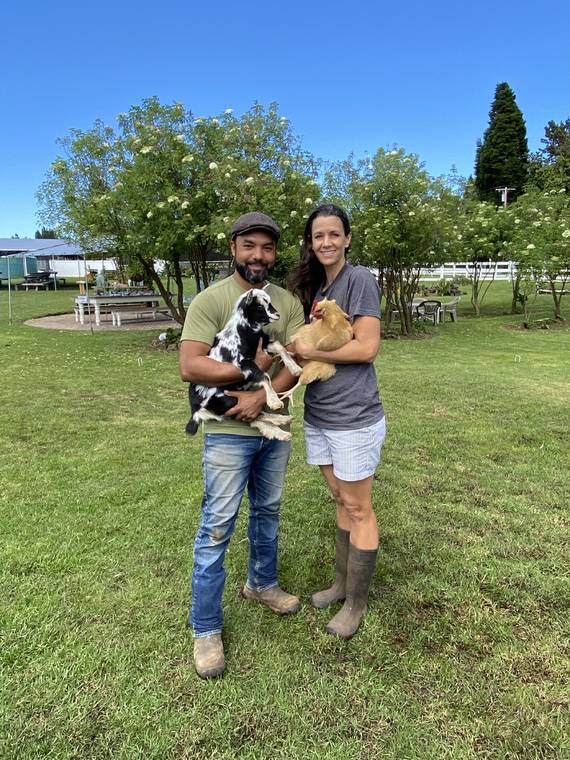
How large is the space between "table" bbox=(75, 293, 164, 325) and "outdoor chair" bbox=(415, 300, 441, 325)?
30.5 ft

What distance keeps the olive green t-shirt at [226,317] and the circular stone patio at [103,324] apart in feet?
44.4

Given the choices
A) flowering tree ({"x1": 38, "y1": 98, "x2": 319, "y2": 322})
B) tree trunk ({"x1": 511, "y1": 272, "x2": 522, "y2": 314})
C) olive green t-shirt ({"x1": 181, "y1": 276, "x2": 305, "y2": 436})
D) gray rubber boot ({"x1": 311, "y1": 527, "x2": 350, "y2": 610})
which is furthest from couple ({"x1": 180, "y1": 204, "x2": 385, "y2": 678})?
tree trunk ({"x1": 511, "y1": 272, "x2": 522, "y2": 314})

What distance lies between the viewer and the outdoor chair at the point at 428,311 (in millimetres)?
16547

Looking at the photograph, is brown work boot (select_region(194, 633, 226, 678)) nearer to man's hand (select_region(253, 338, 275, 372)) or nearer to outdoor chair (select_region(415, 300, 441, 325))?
man's hand (select_region(253, 338, 275, 372))

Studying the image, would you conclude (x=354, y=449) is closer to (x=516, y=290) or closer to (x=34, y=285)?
(x=516, y=290)

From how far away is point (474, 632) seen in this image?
2.55m

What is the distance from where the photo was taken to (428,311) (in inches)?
667

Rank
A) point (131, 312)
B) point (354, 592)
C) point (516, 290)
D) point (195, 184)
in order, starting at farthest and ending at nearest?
point (516, 290)
point (131, 312)
point (195, 184)
point (354, 592)

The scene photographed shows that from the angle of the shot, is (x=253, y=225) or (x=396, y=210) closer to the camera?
(x=253, y=225)

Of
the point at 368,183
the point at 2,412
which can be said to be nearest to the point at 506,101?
the point at 368,183

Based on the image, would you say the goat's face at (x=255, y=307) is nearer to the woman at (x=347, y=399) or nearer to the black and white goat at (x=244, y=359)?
the black and white goat at (x=244, y=359)

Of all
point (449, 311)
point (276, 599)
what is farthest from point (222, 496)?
point (449, 311)

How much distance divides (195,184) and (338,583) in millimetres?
10181

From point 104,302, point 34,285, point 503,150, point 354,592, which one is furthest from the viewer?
point 503,150
